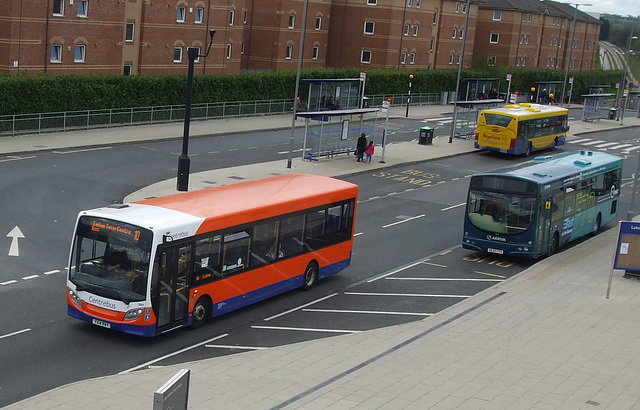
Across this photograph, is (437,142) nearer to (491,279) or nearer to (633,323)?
(491,279)

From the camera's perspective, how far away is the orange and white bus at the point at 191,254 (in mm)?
16266

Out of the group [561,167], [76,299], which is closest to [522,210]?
[561,167]

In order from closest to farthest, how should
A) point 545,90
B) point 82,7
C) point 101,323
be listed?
point 101,323 < point 82,7 < point 545,90

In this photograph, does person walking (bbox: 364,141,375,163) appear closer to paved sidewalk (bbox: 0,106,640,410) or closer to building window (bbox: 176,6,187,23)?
paved sidewalk (bbox: 0,106,640,410)

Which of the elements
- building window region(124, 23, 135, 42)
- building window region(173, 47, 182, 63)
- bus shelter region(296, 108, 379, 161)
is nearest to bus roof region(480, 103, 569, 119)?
bus shelter region(296, 108, 379, 161)

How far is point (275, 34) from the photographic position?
68812 mm

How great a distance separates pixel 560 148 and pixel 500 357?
39297mm

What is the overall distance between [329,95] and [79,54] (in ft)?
56.3

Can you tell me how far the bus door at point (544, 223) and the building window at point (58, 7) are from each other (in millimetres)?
30043

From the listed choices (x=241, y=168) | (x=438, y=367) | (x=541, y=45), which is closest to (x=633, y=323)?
(x=438, y=367)

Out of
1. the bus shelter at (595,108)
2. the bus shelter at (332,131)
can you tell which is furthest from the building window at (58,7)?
the bus shelter at (595,108)

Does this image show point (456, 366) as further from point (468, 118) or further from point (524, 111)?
point (468, 118)

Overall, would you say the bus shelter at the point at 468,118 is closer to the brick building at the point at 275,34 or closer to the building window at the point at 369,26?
the brick building at the point at 275,34

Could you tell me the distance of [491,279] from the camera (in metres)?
23.8
